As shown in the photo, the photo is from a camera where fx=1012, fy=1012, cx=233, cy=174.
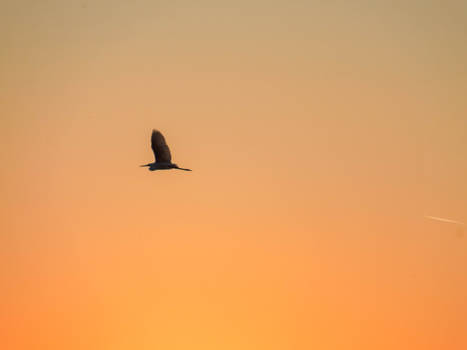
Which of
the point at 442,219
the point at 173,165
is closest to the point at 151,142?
the point at 173,165

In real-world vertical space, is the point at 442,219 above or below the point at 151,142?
below

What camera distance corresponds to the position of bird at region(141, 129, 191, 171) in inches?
476

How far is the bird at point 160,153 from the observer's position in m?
12.1

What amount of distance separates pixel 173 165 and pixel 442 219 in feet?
11.5

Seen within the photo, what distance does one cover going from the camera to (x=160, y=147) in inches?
476

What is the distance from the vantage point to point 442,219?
12.8 m

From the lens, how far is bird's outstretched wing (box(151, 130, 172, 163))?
12.1 meters

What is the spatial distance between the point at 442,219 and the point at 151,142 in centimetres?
382

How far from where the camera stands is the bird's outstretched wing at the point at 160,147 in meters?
12.1

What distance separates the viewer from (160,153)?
12.1 m

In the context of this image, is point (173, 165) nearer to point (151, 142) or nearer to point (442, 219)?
point (151, 142)

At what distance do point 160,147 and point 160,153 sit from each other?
0.29 feet

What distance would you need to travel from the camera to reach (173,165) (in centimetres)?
1217

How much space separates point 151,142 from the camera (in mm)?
12125
